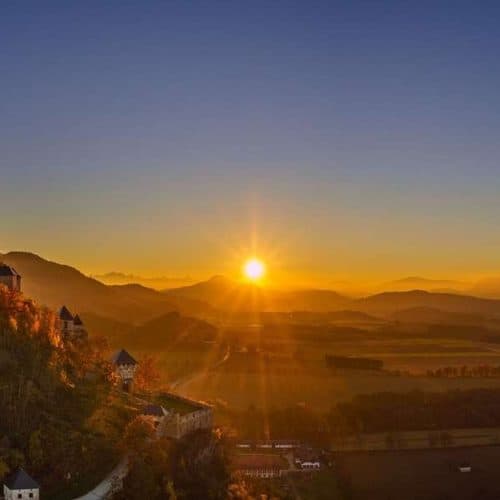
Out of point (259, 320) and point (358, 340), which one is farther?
point (259, 320)

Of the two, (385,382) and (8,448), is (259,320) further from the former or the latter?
(8,448)

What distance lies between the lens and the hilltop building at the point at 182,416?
48.0 m

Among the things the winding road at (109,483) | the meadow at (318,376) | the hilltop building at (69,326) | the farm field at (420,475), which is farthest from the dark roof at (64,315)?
the meadow at (318,376)

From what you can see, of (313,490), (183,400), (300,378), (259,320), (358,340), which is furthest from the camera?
(259,320)

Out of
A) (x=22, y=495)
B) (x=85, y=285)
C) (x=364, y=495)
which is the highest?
(x=85, y=285)

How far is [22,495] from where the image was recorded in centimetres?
3534

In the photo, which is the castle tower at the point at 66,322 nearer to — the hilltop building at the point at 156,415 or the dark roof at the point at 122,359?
the dark roof at the point at 122,359

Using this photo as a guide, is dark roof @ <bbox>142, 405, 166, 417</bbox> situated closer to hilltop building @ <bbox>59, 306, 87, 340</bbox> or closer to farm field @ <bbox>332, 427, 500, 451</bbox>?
hilltop building @ <bbox>59, 306, 87, 340</bbox>

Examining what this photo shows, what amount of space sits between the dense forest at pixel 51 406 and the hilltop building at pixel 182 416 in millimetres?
2993

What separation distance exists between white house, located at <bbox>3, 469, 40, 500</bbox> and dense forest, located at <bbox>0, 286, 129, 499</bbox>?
1.54 meters

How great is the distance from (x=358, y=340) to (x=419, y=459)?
89.0 m

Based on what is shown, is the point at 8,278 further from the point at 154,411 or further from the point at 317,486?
the point at 317,486

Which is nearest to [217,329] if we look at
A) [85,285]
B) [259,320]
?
[259,320]

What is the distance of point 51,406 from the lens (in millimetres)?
44031
